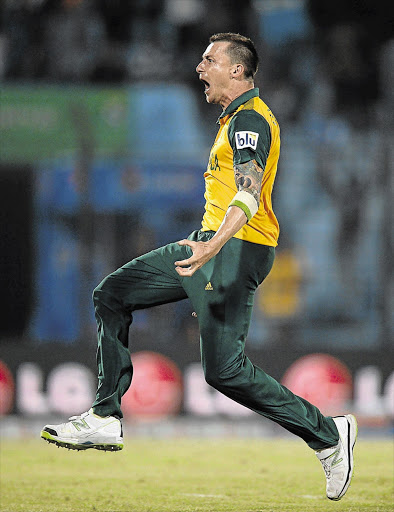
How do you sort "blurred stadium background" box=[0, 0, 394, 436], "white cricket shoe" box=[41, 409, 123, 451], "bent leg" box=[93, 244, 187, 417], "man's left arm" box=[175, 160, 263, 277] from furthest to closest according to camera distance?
"blurred stadium background" box=[0, 0, 394, 436]
"bent leg" box=[93, 244, 187, 417]
"white cricket shoe" box=[41, 409, 123, 451]
"man's left arm" box=[175, 160, 263, 277]

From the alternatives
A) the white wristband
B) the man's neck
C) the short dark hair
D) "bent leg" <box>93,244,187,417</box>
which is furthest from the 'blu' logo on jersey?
"bent leg" <box>93,244,187,417</box>

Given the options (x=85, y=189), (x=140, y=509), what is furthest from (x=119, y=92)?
(x=140, y=509)

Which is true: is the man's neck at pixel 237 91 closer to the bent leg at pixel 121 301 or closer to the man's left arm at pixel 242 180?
the man's left arm at pixel 242 180

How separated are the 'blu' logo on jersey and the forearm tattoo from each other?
9cm

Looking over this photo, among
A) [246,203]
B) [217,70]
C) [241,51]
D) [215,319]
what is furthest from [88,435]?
[241,51]

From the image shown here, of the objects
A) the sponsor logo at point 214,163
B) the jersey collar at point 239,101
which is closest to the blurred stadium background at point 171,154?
the sponsor logo at point 214,163

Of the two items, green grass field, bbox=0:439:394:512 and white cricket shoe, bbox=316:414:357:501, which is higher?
white cricket shoe, bbox=316:414:357:501

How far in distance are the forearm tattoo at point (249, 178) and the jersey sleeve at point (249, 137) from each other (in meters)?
0.03

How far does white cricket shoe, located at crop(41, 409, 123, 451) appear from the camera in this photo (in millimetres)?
5605

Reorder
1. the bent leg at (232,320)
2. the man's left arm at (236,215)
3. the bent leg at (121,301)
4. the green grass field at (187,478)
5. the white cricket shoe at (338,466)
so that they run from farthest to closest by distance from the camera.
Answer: the green grass field at (187,478) → the white cricket shoe at (338,466) → the bent leg at (121,301) → the bent leg at (232,320) → the man's left arm at (236,215)

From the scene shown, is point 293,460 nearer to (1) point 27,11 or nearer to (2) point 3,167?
(2) point 3,167

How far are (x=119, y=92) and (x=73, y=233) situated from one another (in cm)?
218

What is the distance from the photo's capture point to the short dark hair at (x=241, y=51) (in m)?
5.61

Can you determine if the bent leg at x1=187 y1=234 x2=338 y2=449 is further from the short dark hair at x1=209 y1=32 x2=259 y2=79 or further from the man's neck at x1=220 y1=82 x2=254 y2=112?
the short dark hair at x1=209 y1=32 x2=259 y2=79
